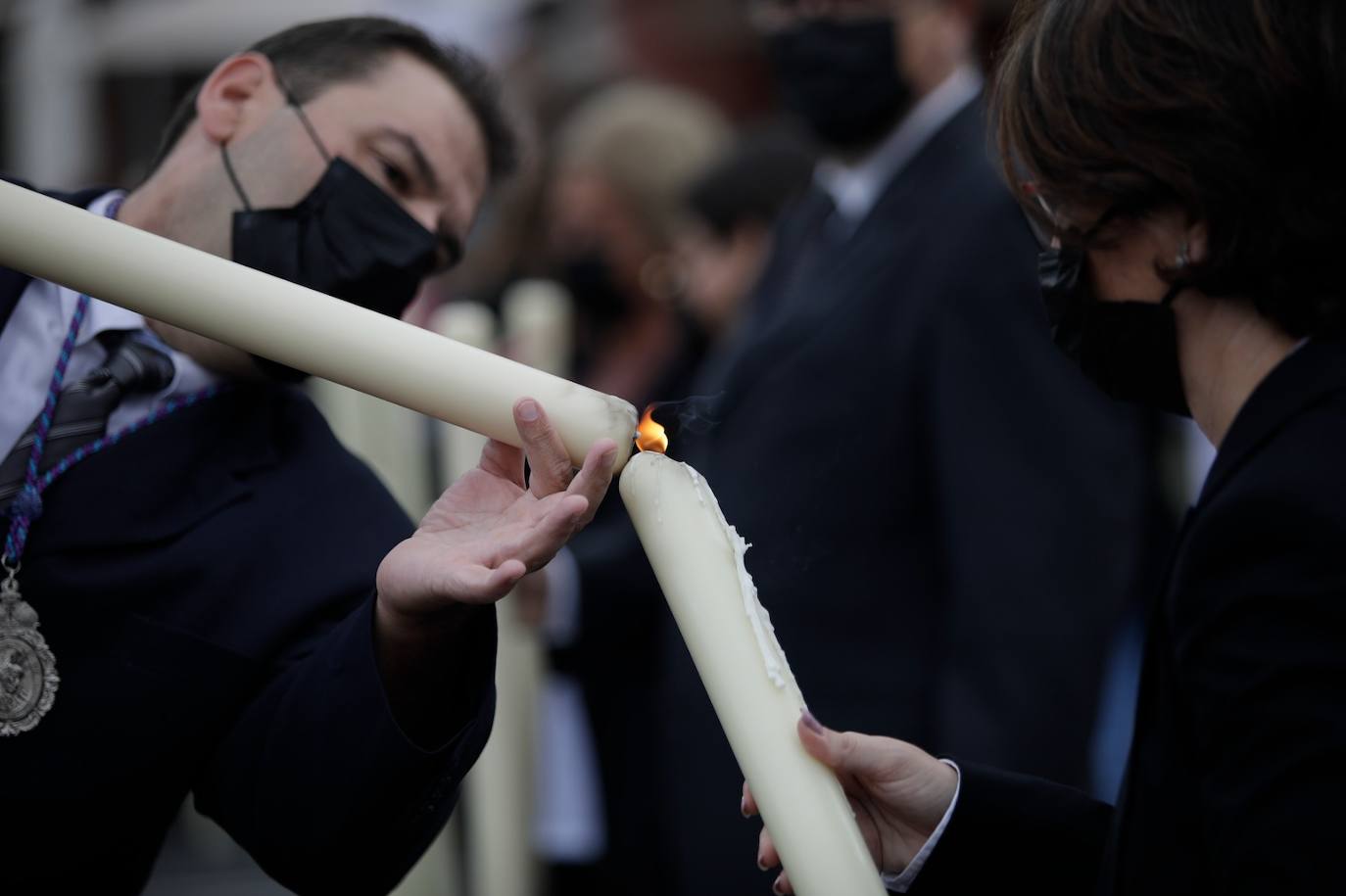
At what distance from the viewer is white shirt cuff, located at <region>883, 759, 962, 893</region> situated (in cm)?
157

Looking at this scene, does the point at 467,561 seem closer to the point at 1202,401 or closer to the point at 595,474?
the point at 595,474

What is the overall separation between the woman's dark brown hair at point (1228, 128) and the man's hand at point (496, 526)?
0.60m

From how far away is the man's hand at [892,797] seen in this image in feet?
4.84

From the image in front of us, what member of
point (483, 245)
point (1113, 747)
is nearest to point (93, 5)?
point (483, 245)

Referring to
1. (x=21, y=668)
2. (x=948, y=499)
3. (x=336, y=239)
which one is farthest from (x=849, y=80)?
(x=21, y=668)

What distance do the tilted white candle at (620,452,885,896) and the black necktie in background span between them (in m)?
0.78

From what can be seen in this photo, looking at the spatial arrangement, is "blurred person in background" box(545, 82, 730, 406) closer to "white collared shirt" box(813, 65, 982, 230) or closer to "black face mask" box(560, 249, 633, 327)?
"black face mask" box(560, 249, 633, 327)

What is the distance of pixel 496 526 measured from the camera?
4.66ft

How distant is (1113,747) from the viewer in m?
5.25

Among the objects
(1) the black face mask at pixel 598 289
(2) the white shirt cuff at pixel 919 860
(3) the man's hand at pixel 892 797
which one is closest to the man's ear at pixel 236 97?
(3) the man's hand at pixel 892 797

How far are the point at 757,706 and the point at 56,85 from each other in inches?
514

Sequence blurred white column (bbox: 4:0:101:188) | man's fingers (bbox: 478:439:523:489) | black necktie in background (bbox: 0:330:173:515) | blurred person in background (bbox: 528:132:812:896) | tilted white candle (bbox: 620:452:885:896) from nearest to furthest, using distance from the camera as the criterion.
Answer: tilted white candle (bbox: 620:452:885:896), man's fingers (bbox: 478:439:523:489), black necktie in background (bbox: 0:330:173:515), blurred person in background (bbox: 528:132:812:896), blurred white column (bbox: 4:0:101:188)

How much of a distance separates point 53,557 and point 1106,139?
1.13 metres

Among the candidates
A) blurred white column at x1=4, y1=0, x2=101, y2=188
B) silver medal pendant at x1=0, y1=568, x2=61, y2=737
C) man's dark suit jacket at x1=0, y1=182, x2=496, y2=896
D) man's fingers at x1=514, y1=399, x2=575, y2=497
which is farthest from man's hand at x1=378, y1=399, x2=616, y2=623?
blurred white column at x1=4, y1=0, x2=101, y2=188
